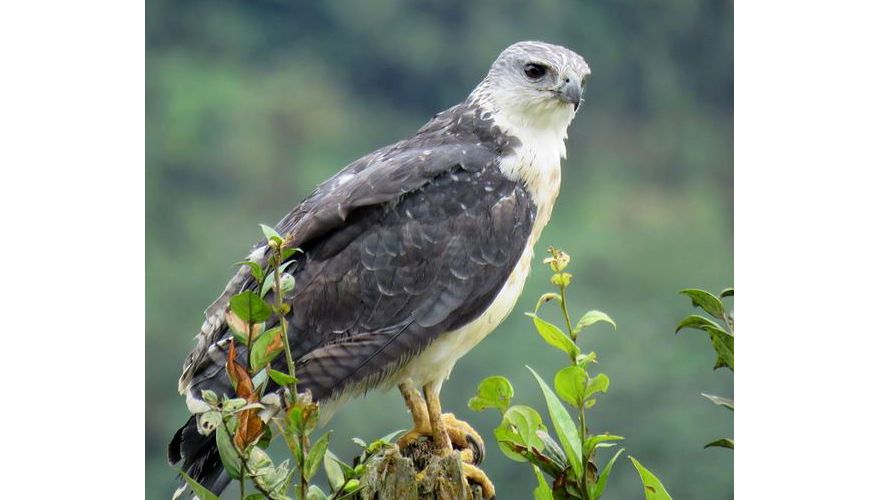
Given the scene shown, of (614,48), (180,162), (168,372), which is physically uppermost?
(614,48)

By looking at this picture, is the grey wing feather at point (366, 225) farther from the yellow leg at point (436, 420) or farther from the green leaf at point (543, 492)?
the green leaf at point (543, 492)

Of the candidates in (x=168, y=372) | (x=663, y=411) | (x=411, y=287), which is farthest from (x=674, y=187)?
(x=168, y=372)

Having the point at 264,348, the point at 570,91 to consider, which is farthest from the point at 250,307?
the point at 570,91

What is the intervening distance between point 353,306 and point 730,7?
1367mm

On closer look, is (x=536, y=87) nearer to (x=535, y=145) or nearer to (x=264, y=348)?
(x=535, y=145)

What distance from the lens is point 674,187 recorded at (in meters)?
3.13

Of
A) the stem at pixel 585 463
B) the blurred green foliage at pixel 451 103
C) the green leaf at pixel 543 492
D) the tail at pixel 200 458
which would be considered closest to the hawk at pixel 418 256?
the tail at pixel 200 458

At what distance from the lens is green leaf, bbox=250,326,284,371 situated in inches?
61.0

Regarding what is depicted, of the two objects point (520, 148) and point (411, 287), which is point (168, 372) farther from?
point (520, 148)

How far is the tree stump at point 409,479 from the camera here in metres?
1.76

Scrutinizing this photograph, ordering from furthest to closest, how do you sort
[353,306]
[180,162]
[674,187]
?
1. [674,187]
2. [180,162]
3. [353,306]

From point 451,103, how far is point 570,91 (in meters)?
1.25

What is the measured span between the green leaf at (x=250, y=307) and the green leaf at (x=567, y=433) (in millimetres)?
524

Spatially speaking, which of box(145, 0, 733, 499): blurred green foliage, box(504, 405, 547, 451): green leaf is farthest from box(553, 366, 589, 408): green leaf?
box(145, 0, 733, 499): blurred green foliage
